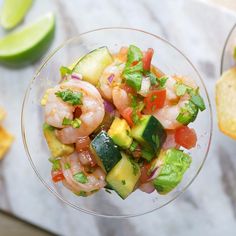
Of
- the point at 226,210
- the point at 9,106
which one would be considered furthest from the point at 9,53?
the point at 226,210

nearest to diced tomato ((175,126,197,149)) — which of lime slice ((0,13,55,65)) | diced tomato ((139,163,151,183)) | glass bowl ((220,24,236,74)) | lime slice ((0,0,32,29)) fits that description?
diced tomato ((139,163,151,183))

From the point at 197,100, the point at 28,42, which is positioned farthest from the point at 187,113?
the point at 28,42

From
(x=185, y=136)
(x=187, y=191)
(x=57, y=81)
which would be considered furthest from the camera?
(x=187, y=191)

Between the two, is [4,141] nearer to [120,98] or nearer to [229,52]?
[120,98]

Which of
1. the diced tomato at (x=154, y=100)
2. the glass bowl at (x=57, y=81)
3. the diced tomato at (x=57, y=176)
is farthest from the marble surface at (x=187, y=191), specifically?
the diced tomato at (x=154, y=100)

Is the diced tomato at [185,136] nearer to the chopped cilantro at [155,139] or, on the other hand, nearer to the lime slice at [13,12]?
the chopped cilantro at [155,139]

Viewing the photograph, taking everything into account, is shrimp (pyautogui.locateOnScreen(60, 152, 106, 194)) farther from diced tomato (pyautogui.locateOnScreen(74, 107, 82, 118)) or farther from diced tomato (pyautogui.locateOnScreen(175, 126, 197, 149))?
diced tomato (pyautogui.locateOnScreen(175, 126, 197, 149))
